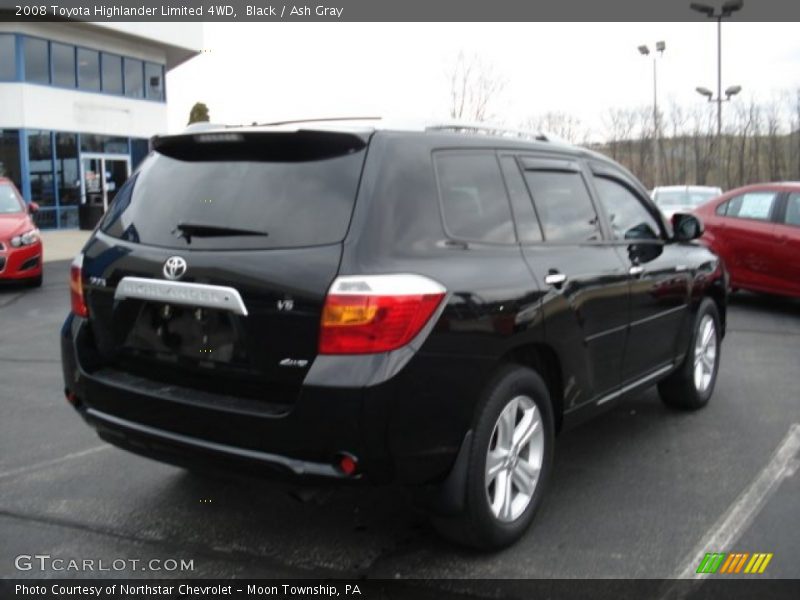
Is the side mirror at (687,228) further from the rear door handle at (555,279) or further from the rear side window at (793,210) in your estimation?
the rear side window at (793,210)

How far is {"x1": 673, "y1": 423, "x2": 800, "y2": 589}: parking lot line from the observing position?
346 centimetres

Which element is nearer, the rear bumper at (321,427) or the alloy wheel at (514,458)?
the rear bumper at (321,427)

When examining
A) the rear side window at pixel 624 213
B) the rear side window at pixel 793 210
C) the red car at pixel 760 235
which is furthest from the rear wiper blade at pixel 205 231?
the rear side window at pixel 793 210

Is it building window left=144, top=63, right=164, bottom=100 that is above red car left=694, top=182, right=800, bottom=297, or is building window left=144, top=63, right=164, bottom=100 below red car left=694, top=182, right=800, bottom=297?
above

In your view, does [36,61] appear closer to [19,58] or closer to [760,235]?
[19,58]

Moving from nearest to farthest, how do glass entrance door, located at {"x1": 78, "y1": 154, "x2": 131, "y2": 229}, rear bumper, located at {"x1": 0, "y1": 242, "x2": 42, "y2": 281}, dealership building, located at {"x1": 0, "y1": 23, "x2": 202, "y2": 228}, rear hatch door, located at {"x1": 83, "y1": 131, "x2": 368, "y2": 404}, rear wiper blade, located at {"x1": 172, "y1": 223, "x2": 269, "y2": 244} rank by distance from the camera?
rear hatch door, located at {"x1": 83, "y1": 131, "x2": 368, "y2": 404} → rear wiper blade, located at {"x1": 172, "y1": 223, "x2": 269, "y2": 244} → rear bumper, located at {"x1": 0, "y1": 242, "x2": 42, "y2": 281} → dealership building, located at {"x1": 0, "y1": 23, "x2": 202, "y2": 228} → glass entrance door, located at {"x1": 78, "y1": 154, "x2": 131, "y2": 229}

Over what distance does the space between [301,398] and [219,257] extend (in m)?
0.65

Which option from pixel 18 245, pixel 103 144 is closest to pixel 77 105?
pixel 103 144

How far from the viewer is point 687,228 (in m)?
5.36

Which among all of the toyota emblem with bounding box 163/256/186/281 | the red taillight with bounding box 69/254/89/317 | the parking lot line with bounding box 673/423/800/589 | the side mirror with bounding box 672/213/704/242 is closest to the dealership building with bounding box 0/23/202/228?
the red taillight with bounding box 69/254/89/317

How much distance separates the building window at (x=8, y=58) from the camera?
24.2 meters

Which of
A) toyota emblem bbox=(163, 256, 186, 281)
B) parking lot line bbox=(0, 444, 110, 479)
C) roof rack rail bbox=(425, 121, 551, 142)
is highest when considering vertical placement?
roof rack rail bbox=(425, 121, 551, 142)

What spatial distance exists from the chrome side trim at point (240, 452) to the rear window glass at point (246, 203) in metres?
0.76

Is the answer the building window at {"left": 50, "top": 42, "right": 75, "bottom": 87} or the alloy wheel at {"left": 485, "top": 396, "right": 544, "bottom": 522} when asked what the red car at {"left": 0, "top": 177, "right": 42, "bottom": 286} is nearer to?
the alloy wheel at {"left": 485, "top": 396, "right": 544, "bottom": 522}
